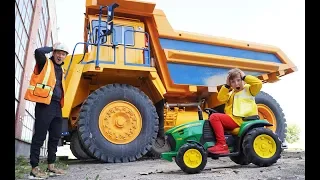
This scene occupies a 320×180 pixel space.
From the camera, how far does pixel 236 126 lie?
13.8 feet

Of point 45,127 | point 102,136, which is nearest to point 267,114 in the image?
point 102,136

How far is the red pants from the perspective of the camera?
4035 mm

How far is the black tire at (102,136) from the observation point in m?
5.04

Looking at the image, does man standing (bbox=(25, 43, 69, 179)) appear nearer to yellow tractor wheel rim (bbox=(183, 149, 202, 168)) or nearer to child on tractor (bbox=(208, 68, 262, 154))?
yellow tractor wheel rim (bbox=(183, 149, 202, 168))

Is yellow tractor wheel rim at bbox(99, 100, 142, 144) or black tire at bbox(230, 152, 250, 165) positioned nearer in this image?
black tire at bbox(230, 152, 250, 165)

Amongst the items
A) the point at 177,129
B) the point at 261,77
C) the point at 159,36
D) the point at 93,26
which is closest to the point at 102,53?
the point at 93,26

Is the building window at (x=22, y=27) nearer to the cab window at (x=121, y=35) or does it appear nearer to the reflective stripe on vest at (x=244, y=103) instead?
the cab window at (x=121, y=35)

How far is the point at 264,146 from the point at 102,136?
2382 millimetres

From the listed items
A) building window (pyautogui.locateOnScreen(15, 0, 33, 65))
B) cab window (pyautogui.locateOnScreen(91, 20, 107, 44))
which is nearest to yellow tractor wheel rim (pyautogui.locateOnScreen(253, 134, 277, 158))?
cab window (pyautogui.locateOnScreen(91, 20, 107, 44))

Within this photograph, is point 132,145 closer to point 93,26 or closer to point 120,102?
point 120,102

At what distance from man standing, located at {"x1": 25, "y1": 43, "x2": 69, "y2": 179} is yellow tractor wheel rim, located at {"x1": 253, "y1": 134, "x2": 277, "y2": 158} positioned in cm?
230

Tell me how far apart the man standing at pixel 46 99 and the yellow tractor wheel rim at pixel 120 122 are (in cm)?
130

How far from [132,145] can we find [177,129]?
4.23 feet
